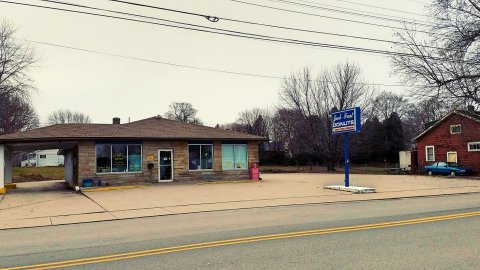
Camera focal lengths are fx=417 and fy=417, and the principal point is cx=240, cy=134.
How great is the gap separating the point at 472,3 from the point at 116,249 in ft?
84.2

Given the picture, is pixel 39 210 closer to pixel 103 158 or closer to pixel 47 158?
pixel 103 158

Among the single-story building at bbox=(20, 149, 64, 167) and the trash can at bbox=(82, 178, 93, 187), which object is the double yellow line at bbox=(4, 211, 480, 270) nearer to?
the trash can at bbox=(82, 178, 93, 187)

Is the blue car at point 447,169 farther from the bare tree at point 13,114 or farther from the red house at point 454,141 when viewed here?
the bare tree at point 13,114

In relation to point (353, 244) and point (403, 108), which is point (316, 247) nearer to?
point (353, 244)

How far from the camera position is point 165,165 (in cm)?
2641

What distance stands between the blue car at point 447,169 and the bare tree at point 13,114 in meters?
42.0

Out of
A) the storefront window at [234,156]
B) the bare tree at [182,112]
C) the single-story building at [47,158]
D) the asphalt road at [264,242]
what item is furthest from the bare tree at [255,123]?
the asphalt road at [264,242]

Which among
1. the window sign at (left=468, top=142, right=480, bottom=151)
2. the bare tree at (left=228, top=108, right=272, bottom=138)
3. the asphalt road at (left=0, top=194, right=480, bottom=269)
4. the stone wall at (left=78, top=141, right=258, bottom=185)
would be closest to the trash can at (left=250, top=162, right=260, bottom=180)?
the stone wall at (left=78, top=141, right=258, bottom=185)

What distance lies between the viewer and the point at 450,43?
81.7 feet

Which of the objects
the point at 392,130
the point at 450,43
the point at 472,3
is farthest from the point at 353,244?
the point at 392,130

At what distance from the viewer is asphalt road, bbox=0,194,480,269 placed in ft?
20.5

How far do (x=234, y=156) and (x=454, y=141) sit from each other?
22.3 metres

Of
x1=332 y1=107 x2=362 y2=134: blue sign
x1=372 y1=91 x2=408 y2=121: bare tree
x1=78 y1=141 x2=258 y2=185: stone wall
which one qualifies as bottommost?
x1=78 y1=141 x2=258 y2=185: stone wall

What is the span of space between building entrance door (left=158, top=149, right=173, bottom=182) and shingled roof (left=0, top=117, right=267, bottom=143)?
3.91 feet
